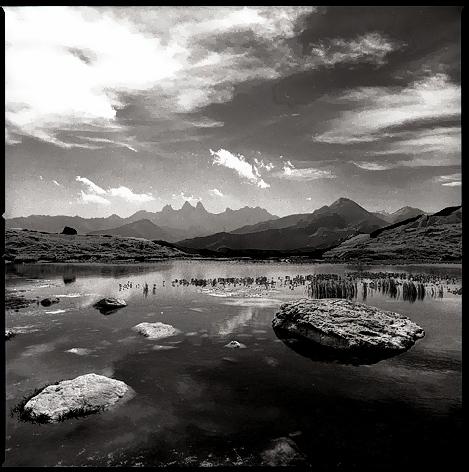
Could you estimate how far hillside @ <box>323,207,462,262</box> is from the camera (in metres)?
111

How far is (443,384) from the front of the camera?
14508mm

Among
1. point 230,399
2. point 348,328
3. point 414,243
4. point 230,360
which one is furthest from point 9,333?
point 414,243

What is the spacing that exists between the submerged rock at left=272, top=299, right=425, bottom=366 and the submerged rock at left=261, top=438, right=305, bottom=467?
28.9 feet

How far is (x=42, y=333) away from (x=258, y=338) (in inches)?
530

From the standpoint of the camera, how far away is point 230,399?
13172 millimetres

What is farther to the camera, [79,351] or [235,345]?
[235,345]

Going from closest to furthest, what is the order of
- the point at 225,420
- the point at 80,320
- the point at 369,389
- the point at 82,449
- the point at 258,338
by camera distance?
1. the point at 82,449
2. the point at 225,420
3. the point at 369,389
4. the point at 258,338
5. the point at 80,320

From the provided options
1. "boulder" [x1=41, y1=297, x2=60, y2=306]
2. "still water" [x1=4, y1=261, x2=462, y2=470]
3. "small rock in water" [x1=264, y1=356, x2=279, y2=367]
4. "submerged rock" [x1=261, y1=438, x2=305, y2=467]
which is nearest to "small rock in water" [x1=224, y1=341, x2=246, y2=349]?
"still water" [x1=4, y1=261, x2=462, y2=470]

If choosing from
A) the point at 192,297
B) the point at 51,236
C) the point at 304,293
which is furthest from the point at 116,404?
the point at 51,236

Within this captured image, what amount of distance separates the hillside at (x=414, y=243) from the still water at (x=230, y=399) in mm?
93545

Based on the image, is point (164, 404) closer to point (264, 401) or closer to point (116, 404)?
point (116, 404)

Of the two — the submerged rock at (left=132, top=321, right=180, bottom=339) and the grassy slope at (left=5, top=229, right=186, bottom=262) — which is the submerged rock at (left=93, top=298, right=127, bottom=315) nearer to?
the submerged rock at (left=132, top=321, right=180, bottom=339)

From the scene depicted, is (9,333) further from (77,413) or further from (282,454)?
(282,454)

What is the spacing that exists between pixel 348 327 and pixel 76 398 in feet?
44.3
